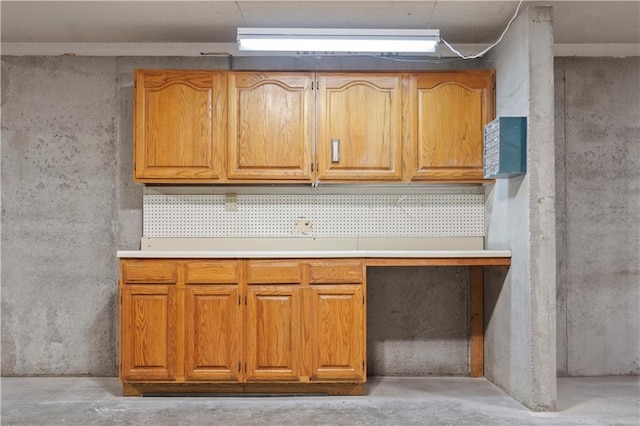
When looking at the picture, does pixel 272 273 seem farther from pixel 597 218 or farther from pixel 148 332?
pixel 597 218

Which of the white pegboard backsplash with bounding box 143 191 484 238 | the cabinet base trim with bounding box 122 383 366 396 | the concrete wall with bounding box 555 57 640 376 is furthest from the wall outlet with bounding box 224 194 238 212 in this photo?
the concrete wall with bounding box 555 57 640 376

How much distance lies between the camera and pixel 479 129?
3.93 meters

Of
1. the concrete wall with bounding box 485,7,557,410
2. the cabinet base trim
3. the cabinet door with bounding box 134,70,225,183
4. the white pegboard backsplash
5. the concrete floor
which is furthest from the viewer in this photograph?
the white pegboard backsplash

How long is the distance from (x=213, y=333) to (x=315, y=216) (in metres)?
1.17

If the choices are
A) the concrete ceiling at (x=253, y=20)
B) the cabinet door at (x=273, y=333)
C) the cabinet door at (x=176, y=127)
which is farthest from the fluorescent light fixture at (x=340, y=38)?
the cabinet door at (x=273, y=333)

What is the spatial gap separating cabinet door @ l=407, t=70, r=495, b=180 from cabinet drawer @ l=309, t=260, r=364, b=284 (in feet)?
2.60

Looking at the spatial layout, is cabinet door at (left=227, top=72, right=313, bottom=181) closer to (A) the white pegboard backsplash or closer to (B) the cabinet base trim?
(A) the white pegboard backsplash

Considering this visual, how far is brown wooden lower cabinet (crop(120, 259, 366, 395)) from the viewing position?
11.7 feet

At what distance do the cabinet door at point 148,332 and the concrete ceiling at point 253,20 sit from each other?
69.3 inches

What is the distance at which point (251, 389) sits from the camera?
3.67 meters

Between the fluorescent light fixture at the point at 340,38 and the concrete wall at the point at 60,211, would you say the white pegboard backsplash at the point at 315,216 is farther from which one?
the fluorescent light fixture at the point at 340,38

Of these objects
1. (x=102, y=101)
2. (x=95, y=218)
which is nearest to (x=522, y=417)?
(x=95, y=218)

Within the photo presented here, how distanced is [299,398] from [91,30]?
9.49 ft

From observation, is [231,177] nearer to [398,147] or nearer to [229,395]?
[398,147]
